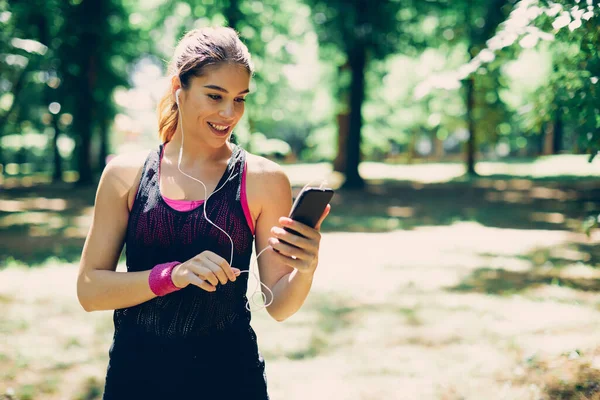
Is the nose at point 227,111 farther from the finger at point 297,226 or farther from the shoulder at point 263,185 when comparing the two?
the finger at point 297,226

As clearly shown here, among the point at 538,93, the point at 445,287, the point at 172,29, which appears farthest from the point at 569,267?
the point at 172,29

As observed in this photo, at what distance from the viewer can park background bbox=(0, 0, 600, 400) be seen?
480 cm

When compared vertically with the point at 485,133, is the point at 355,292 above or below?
below

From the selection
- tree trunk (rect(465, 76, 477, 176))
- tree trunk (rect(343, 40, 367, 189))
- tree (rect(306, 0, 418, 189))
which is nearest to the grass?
tree trunk (rect(343, 40, 367, 189))

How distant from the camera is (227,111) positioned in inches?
86.0

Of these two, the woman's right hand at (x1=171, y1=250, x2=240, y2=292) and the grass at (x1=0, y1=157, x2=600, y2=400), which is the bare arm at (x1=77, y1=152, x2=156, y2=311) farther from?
the grass at (x1=0, y1=157, x2=600, y2=400)

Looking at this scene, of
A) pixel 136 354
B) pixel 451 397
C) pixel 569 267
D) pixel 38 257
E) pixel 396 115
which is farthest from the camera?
pixel 396 115

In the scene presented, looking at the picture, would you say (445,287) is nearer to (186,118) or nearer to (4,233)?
(186,118)

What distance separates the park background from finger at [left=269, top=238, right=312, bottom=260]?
892 millimetres

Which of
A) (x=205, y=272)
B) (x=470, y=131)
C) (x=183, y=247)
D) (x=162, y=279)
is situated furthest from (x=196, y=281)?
(x=470, y=131)

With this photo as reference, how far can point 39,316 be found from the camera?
690cm

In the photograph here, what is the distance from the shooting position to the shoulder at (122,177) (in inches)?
85.5

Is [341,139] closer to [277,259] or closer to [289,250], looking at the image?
[277,259]

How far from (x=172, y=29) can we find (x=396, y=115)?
26.8m
